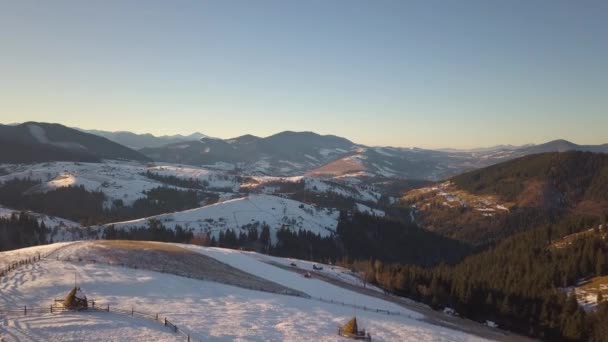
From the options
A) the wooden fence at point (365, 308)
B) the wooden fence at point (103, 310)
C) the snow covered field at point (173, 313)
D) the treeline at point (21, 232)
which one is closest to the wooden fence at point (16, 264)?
the snow covered field at point (173, 313)

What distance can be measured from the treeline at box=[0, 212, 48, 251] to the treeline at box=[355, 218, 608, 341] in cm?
13141

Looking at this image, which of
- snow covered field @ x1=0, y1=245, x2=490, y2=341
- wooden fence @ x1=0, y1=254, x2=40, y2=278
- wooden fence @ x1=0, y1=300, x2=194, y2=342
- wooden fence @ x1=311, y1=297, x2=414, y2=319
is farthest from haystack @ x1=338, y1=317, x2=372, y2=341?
wooden fence @ x1=0, y1=254, x2=40, y2=278

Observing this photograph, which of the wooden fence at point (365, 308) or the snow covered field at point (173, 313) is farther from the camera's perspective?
the wooden fence at point (365, 308)

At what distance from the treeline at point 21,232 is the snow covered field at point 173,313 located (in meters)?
103

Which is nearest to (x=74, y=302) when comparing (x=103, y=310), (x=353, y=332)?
(x=103, y=310)

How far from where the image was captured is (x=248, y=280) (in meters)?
88.8

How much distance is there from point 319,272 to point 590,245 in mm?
99939

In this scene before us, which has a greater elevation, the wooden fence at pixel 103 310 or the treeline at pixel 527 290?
the wooden fence at pixel 103 310

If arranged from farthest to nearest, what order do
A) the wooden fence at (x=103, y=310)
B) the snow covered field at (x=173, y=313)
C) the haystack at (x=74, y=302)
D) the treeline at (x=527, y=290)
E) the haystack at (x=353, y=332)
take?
the treeline at (x=527, y=290)
the haystack at (x=353, y=332)
the haystack at (x=74, y=302)
the wooden fence at (x=103, y=310)
the snow covered field at (x=173, y=313)

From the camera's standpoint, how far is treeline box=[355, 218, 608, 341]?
318 ft

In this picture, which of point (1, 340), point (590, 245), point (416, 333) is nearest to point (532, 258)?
point (590, 245)

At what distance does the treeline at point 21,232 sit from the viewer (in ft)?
569

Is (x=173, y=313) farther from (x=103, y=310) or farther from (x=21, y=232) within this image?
(x=21, y=232)

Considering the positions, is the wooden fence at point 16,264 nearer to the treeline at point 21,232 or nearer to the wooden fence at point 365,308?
the wooden fence at point 365,308
